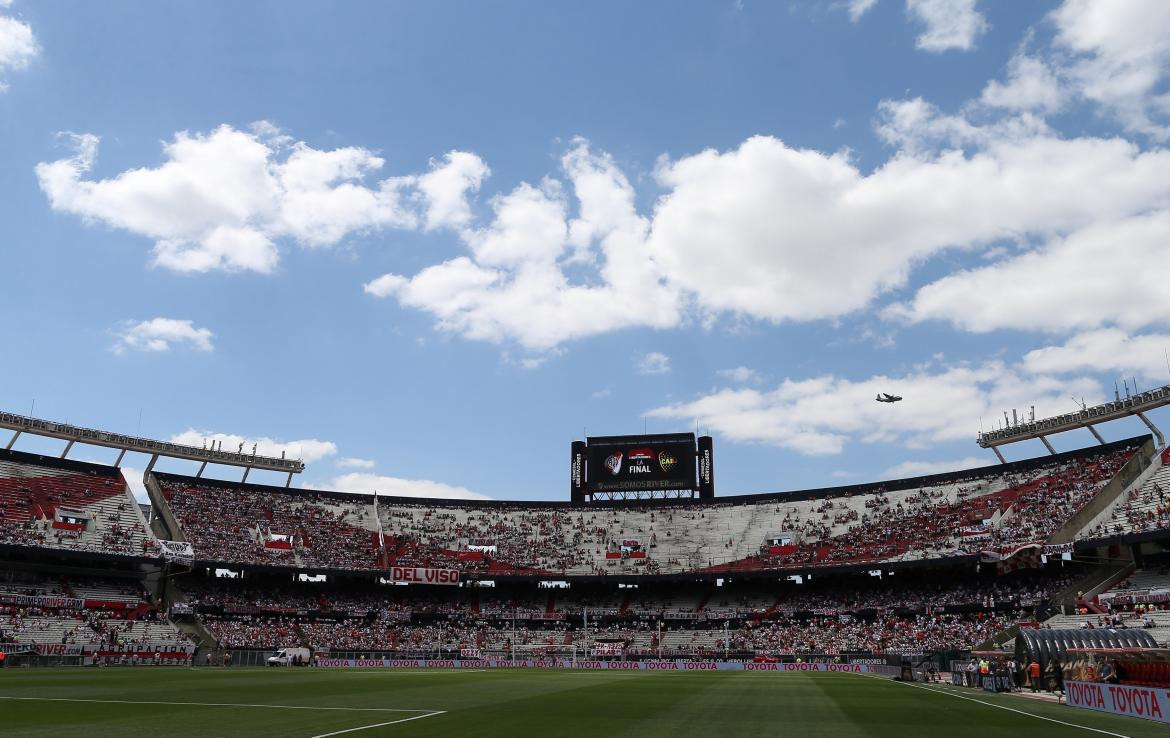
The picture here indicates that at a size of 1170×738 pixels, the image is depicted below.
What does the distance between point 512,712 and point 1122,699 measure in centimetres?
1804

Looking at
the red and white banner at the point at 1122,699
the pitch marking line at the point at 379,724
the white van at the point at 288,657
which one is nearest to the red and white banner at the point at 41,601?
the white van at the point at 288,657

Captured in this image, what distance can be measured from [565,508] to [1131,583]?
5865 cm

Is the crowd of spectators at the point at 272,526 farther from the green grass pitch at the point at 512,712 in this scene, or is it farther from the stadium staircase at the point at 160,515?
the green grass pitch at the point at 512,712

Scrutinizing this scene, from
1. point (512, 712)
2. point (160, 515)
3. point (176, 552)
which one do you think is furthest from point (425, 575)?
point (512, 712)

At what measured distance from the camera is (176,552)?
75750 mm

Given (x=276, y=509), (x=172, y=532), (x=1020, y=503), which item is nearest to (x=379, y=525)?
(x=276, y=509)

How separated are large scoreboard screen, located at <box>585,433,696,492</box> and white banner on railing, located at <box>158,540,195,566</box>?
43415 mm

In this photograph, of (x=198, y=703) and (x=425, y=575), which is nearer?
(x=198, y=703)

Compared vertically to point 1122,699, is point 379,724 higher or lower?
higher

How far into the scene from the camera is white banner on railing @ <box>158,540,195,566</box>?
75188mm

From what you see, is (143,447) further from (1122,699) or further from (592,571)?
(1122,699)

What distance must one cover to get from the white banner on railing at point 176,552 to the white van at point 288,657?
50.9 feet

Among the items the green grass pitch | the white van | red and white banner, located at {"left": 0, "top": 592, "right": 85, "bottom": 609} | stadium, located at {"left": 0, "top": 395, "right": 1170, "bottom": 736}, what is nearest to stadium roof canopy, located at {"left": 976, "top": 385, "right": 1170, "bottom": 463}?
stadium, located at {"left": 0, "top": 395, "right": 1170, "bottom": 736}

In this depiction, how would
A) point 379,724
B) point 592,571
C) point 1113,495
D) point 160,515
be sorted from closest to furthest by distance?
point 379,724, point 1113,495, point 160,515, point 592,571
